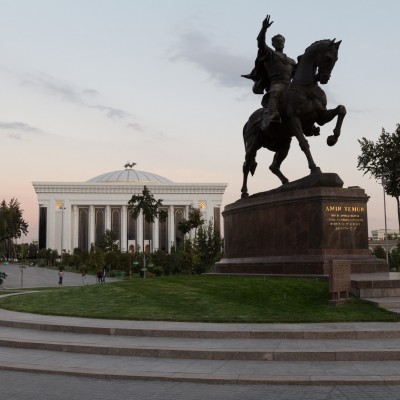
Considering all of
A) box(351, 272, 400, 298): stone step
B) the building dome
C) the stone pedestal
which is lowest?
box(351, 272, 400, 298): stone step

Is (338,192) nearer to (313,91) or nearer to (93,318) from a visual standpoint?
(313,91)

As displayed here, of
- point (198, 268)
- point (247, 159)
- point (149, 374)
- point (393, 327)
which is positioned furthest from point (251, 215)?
point (198, 268)

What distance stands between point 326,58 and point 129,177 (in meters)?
129

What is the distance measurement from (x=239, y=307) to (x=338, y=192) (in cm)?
525

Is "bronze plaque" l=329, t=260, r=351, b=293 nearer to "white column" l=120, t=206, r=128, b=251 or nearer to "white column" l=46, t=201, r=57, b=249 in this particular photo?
"white column" l=120, t=206, r=128, b=251

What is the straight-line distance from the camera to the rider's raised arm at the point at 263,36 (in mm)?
17359

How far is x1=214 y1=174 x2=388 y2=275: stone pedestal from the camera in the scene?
1623 cm

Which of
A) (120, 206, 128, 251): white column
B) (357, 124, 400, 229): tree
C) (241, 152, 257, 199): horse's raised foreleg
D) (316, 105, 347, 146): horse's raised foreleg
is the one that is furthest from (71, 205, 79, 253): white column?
(316, 105, 347, 146): horse's raised foreleg

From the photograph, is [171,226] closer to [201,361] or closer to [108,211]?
[108,211]

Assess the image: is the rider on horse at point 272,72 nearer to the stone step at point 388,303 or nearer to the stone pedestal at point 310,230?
the stone pedestal at point 310,230

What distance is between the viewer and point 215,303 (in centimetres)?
1412

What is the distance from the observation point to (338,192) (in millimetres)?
16562

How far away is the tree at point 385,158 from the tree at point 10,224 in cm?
9085

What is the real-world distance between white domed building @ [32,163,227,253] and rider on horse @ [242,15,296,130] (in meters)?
113
